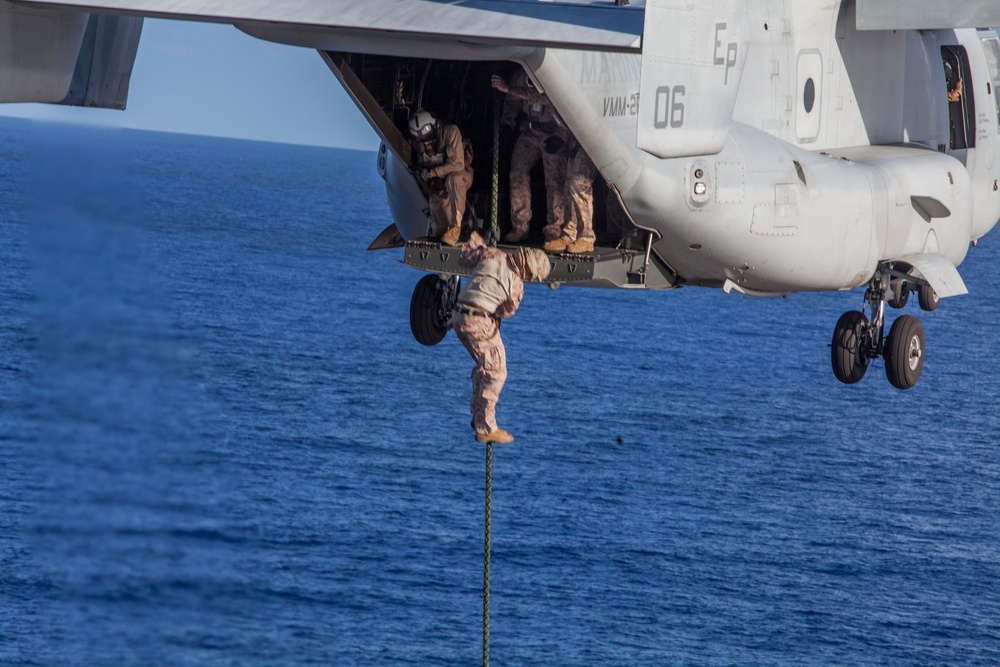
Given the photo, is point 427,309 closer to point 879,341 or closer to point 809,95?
point 809,95

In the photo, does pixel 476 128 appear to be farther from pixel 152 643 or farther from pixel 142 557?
pixel 152 643

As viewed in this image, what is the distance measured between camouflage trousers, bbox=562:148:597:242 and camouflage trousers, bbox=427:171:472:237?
1.27m

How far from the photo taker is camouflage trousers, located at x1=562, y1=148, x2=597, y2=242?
14.4 metres

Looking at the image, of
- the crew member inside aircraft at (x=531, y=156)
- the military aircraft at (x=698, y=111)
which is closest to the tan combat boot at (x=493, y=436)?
the military aircraft at (x=698, y=111)

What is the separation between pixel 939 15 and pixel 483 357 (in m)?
7.77

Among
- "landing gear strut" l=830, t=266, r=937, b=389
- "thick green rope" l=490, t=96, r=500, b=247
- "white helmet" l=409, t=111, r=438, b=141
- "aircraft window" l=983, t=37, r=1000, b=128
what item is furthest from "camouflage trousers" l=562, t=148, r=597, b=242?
"aircraft window" l=983, t=37, r=1000, b=128

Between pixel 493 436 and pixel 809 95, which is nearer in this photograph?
pixel 493 436

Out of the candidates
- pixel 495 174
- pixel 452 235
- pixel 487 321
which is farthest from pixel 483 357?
pixel 452 235

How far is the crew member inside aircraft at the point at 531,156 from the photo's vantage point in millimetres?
14195

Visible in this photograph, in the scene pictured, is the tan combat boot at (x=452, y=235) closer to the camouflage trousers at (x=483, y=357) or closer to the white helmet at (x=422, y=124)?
the white helmet at (x=422, y=124)

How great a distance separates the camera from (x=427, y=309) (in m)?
17.9

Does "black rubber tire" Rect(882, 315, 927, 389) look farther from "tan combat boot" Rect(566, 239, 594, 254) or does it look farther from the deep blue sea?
the deep blue sea

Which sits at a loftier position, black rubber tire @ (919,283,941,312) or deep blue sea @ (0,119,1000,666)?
black rubber tire @ (919,283,941,312)

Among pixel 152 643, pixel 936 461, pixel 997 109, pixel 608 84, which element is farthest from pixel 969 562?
pixel 608 84
